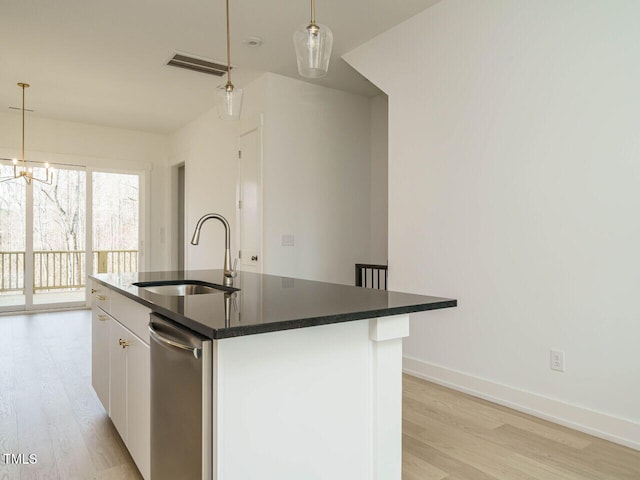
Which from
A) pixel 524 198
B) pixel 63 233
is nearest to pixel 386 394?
pixel 524 198

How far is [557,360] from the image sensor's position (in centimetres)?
260

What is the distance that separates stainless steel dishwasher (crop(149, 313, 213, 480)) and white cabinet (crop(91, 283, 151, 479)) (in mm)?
143

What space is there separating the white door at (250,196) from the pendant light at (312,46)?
267cm

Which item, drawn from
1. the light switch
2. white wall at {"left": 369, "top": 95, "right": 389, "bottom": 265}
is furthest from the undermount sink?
white wall at {"left": 369, "top": 95, "right": 389, "bottom": 265}

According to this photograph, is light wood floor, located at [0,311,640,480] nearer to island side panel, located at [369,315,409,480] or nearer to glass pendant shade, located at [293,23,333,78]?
island side panel, located at [369,315,409,480]

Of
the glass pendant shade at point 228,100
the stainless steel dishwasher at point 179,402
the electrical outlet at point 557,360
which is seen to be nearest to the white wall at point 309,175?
the glass pendant shade at point 228,100

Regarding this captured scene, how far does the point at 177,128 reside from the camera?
6.83m

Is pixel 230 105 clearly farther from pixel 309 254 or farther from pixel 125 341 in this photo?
pixel 309 254

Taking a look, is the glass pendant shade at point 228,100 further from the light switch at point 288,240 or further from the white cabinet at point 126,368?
the light switch at point 288,240

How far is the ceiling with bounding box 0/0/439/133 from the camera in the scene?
328 cm

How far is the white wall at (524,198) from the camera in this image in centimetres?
234

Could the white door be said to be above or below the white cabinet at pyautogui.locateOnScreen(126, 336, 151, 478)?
above

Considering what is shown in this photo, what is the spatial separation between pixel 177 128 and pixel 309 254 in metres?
3.55

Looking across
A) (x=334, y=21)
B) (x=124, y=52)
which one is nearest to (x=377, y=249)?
(x=334, y=21)
